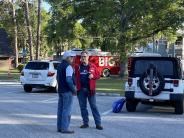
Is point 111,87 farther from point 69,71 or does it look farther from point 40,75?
point 69,71

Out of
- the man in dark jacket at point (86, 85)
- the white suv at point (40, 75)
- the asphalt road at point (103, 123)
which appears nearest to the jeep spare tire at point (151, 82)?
the asphalt road at point (103, 123)

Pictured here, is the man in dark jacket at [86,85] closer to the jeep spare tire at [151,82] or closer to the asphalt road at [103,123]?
the asphalt road at [103,123]

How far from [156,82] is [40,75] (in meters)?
11.4

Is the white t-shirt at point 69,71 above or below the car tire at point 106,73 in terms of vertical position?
above

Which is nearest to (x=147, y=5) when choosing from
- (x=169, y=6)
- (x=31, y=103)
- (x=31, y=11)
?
(x=169, y=6)

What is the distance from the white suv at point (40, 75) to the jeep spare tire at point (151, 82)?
10682 mm

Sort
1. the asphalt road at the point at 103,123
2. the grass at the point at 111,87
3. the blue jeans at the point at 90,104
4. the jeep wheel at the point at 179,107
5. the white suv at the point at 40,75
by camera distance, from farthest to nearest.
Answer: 1. the grass at the point at 111,87
2. the white suv at the point at 40,75
3. the jeep wheel at the point at 179,107
4. the blue jeans at the point at 90,104
5. the asphalt road at the point at 103,123

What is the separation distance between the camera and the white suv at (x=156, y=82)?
647 inches

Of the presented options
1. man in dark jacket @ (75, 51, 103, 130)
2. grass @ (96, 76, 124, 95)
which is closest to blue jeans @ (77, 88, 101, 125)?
man in dark jacket @ (75, 51, 103, 130)

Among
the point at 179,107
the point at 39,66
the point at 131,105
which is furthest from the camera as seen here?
the point at 39,66

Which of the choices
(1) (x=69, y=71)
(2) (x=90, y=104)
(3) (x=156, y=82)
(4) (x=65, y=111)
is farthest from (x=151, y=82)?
(4) (x=65, y=111)

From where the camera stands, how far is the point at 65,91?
12.1 meters

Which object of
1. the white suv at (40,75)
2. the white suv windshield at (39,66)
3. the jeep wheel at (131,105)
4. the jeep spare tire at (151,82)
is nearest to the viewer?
the jeep spare tire at (151,82)

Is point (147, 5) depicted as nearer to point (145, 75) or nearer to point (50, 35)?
point (50, 35)
